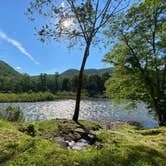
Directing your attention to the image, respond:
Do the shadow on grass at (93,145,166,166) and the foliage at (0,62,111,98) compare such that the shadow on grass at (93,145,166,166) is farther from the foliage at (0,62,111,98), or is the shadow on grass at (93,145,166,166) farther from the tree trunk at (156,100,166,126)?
the foliage at (0,62,111,98)

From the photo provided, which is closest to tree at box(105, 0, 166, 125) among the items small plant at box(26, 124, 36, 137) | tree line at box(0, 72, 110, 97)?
small plant at box(26, 124, 36, 137)

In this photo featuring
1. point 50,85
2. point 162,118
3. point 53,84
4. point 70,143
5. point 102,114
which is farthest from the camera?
point 53,84

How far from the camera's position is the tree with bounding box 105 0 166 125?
18.4 m

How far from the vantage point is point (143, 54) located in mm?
19531

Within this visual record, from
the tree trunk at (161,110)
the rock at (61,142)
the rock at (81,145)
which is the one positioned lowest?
the rock at (81,145)

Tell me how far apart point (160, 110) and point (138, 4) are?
8.52m

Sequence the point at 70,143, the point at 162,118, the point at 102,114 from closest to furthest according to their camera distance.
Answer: the point at 70,143
the point at 162,118
the point at 102,114

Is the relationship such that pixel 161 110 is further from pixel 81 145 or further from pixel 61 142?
pixel 61 142

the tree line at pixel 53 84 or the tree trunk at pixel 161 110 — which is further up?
the tree line at pixel 53 84

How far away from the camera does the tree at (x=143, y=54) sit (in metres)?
18.4

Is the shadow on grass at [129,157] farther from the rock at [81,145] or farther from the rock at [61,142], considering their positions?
the rock at [61,142]

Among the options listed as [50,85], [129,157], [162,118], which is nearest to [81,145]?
[129,157]

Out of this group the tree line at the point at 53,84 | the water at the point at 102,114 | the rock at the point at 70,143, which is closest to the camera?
the rock at the point at 70,143

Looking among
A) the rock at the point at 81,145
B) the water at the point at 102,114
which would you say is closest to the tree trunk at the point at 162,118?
the water at the point at 102,114
